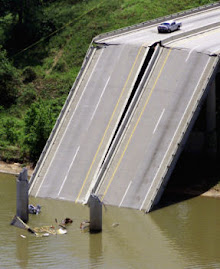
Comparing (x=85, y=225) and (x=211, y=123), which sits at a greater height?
(x=211, y=123)

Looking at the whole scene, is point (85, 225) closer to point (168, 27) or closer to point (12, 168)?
point (12, 168)

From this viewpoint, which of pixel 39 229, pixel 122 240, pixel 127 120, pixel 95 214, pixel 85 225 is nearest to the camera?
pixel 122 240

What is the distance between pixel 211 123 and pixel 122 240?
20.9m

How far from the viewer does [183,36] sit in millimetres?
77500

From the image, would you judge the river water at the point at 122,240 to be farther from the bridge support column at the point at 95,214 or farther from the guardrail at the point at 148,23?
the guardrail at the point at 148,23

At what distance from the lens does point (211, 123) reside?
2889 inches

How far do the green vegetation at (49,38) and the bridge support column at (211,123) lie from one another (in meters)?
17.0

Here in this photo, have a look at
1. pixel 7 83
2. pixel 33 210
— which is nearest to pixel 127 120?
pixel 33 210

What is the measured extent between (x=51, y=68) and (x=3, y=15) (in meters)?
13.0

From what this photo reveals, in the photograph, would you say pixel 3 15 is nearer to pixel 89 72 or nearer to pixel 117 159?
pixel 89 72

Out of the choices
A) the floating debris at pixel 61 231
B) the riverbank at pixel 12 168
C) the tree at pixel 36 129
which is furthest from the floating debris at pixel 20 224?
the tree at pixel 36 129

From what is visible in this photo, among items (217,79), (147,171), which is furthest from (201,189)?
(217,79)

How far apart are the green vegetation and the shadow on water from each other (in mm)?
16468

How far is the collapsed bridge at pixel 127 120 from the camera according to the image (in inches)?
2530
